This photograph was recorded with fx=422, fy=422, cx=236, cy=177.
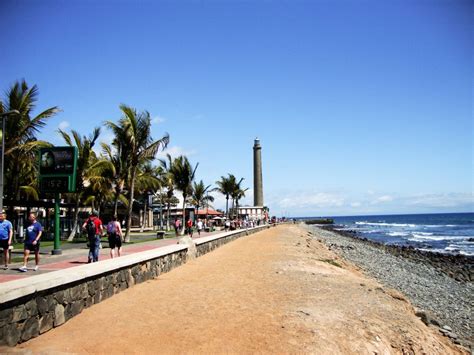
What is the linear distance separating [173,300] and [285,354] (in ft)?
10.4

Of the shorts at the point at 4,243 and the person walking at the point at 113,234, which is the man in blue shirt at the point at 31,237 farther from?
the person walking at the point at 113,234

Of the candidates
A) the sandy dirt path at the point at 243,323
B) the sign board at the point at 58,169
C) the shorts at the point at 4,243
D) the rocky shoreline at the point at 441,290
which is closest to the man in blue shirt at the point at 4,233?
the shorts at the point at 4,243

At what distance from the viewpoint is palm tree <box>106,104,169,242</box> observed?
71.1ft

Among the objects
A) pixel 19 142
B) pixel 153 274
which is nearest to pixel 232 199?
pixel 19 142

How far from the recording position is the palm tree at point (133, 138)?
71.1 ft

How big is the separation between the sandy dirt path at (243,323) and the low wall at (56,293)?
16 centimetres

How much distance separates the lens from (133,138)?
21812 millimetres

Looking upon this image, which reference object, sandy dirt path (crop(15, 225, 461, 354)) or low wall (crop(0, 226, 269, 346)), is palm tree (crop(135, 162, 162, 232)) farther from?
sandy dirt path (crop(15, 225, 461, 354))

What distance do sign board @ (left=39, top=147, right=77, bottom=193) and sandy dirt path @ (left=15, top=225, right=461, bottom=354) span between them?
7.43 m

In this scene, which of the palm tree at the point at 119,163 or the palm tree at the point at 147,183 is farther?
the palm tree at the point at 147,183

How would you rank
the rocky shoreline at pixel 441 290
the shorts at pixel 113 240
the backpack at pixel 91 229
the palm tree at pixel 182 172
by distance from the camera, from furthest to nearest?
the palm tree at pixel 182 172 < the shorts at pixel 113 240 < the backpack at pixel 91 229 < the rocky shoreline at pixel 441 290

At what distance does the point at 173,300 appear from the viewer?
784cm

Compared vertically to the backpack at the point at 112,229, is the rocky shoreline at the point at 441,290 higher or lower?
lower

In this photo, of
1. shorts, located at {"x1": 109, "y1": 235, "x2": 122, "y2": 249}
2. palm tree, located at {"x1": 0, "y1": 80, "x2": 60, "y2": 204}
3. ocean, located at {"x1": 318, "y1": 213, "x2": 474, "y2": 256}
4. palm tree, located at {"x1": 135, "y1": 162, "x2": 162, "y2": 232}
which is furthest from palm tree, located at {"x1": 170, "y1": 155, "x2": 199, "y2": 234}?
ocean, located at {"x1": 318, "y1": 213, "x2": 474, "y2": 256}
